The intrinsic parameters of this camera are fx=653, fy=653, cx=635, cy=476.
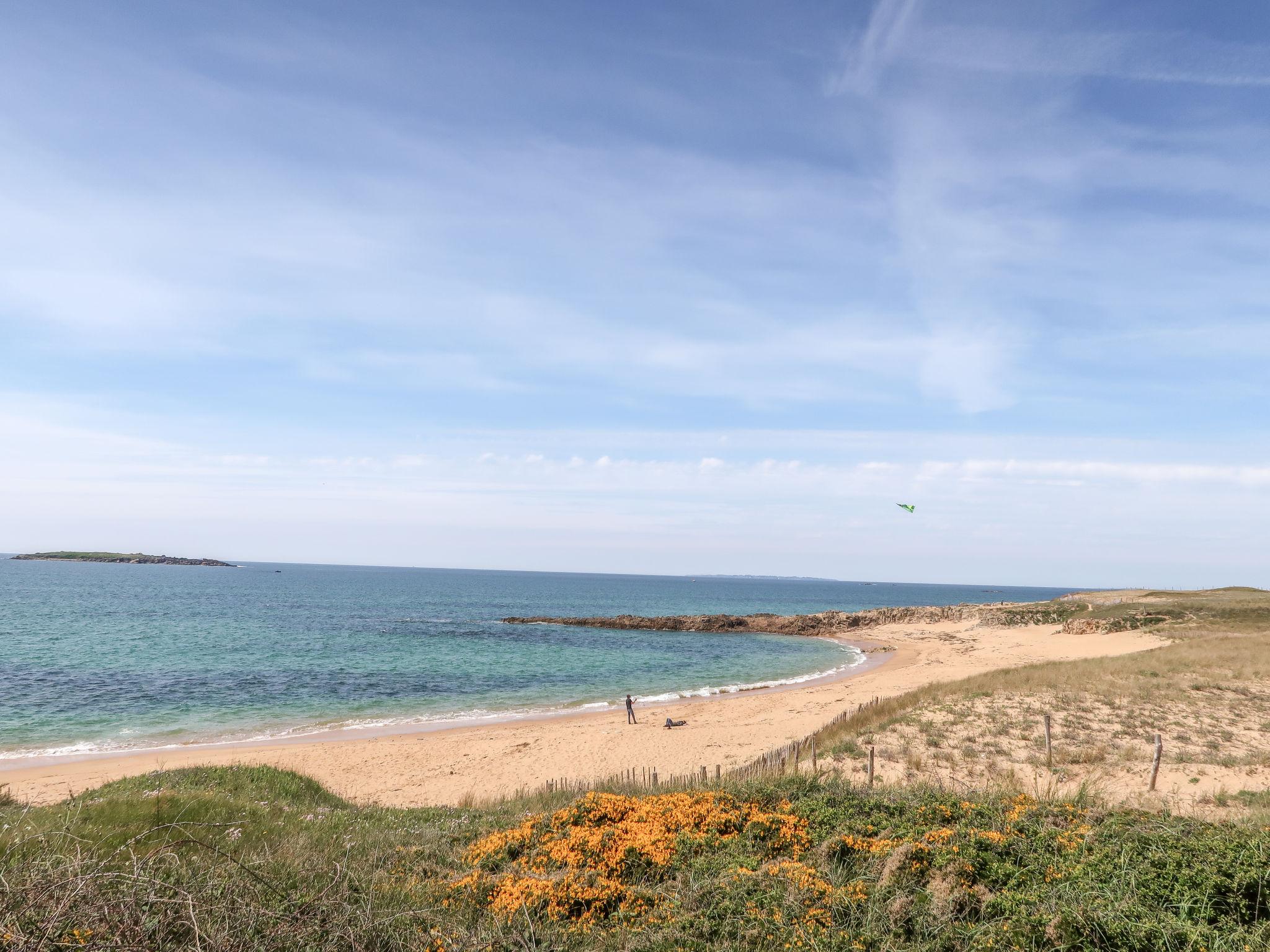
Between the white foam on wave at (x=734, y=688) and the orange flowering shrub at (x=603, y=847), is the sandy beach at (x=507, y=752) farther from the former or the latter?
the orange flowering shrub at (x=603, y=847)

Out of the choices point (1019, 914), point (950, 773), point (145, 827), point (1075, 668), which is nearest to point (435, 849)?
point (145, 827)

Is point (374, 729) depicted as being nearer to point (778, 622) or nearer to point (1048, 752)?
point (1048, 752)

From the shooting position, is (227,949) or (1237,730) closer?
(227,949)

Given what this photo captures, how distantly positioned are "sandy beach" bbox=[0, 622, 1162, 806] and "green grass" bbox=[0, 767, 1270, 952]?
28.4ft

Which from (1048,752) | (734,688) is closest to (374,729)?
(734,688)

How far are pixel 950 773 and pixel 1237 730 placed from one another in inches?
404

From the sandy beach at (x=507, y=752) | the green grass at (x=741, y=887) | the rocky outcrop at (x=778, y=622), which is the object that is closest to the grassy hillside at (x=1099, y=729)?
the green grass at (x=741, y=887)

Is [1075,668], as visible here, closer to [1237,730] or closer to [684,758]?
[1237,730]

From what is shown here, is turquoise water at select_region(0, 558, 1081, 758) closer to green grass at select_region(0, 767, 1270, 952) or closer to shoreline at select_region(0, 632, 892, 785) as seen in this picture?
shoreline at select_region(0, 632, 892, 785)

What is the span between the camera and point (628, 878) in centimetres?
801

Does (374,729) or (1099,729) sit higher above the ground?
(1099,729)

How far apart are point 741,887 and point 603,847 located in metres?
2.19

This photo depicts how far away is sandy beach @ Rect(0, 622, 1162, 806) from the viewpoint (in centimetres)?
1983

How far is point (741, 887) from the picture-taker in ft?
23.9
